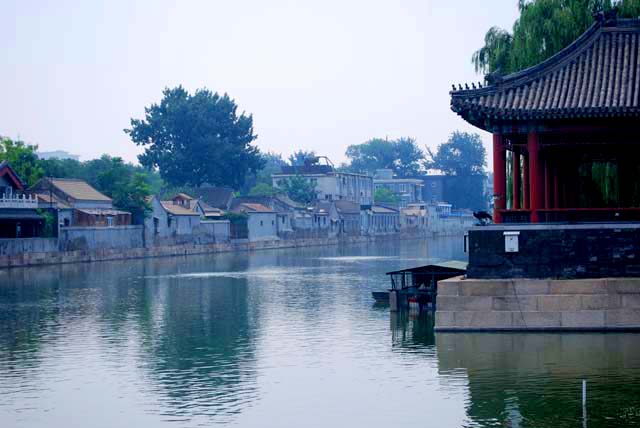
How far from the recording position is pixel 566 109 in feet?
111

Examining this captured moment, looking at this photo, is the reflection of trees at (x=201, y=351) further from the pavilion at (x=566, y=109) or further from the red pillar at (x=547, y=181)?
the red pillar at (x=547, y=181)

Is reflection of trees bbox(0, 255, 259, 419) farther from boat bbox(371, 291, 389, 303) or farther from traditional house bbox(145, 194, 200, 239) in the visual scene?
traditional house bbox(145, 194, 200, 239)

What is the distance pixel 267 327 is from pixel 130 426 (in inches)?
727

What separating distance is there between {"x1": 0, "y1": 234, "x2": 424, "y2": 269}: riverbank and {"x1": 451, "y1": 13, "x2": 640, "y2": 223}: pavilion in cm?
5298

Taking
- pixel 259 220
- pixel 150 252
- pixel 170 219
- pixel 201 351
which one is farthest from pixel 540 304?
pixel 259 220

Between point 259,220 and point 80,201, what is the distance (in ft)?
122

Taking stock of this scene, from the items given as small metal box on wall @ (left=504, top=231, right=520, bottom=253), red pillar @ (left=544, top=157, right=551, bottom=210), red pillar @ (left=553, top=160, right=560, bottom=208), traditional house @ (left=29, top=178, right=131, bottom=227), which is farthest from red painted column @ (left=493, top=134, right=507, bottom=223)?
traditional house @ (left=29, top=178, right=131, bottom=227)

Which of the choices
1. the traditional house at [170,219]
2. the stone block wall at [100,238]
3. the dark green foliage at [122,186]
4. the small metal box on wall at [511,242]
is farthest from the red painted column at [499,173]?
the traditional house at [170,219]

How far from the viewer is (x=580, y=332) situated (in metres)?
33.2

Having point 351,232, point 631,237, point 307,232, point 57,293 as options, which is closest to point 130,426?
point 631,237

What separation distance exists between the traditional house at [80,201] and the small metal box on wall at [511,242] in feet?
207

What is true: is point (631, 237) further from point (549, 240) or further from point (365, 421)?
point (365, 421)

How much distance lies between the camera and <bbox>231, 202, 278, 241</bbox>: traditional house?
5069 inches

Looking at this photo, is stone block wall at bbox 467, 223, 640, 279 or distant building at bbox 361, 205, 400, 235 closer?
stone block wall at bbox 467, 223, 640, 279
